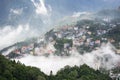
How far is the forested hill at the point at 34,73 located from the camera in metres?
62.2

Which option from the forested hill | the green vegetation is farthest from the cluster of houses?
the green vegetation

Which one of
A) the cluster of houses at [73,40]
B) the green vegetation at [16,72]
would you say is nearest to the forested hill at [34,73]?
the green vegetation at [16,72]

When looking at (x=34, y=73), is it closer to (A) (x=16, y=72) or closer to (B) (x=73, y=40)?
(A) (x=16, y=72)

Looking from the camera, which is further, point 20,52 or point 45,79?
point 20,52

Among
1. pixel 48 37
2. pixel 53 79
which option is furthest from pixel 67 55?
pixel 53 79

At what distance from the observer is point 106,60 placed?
329 feet

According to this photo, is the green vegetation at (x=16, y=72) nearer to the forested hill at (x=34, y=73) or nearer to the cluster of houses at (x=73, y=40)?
the forested hill at (x=34, y=73)

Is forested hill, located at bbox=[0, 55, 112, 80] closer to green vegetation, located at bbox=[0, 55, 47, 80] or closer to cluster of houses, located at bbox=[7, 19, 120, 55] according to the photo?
green vegetation, located at bbox=[0, 55, 47, 80]

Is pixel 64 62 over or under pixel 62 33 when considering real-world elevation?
under

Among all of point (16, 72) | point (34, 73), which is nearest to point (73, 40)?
point (34, 73)

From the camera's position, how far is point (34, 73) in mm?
65750

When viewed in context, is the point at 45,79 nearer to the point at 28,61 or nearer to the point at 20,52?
the point at 28,61

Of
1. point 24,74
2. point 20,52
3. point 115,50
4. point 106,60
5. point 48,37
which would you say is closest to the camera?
point 24,74

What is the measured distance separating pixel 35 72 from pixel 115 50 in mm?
46047
